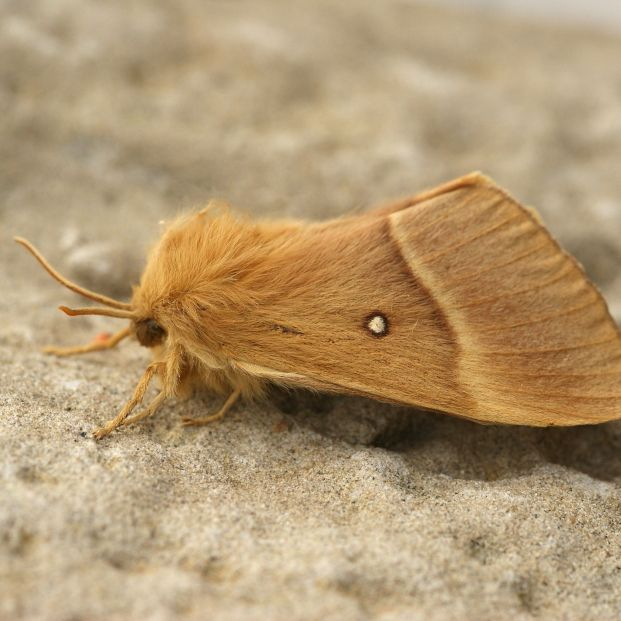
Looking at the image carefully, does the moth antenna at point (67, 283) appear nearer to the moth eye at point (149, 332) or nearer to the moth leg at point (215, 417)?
the moth eye at point (149, 332)

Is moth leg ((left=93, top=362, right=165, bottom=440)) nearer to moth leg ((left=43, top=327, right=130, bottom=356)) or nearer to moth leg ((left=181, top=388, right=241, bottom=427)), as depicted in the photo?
moth leg ((left=181, top=388, right=241, bottom=427))

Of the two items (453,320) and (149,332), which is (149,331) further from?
(453,320)

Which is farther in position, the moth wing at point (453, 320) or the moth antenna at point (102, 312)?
the moth antenna at point (102, 312)

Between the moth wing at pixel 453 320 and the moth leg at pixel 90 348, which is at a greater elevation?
the moth wing at pixel 453 320

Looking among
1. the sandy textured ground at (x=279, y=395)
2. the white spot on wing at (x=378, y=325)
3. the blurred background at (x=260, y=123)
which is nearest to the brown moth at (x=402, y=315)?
the white spot on wing at (x=378, y=325)

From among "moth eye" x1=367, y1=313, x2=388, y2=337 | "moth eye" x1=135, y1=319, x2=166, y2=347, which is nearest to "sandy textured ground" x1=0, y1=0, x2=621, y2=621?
"moth eye" x1=135, y1=319, x2=166, y2=347

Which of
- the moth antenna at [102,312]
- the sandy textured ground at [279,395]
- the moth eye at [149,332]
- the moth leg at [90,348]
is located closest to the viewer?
the sandy textured ground at [279,395]

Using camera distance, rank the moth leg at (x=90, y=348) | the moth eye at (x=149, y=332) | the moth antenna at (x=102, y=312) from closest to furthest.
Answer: the moth antenna at (x=102, y=312), the moth eye at (x=149, y=332), the moth leg at (x=90, y=348)
